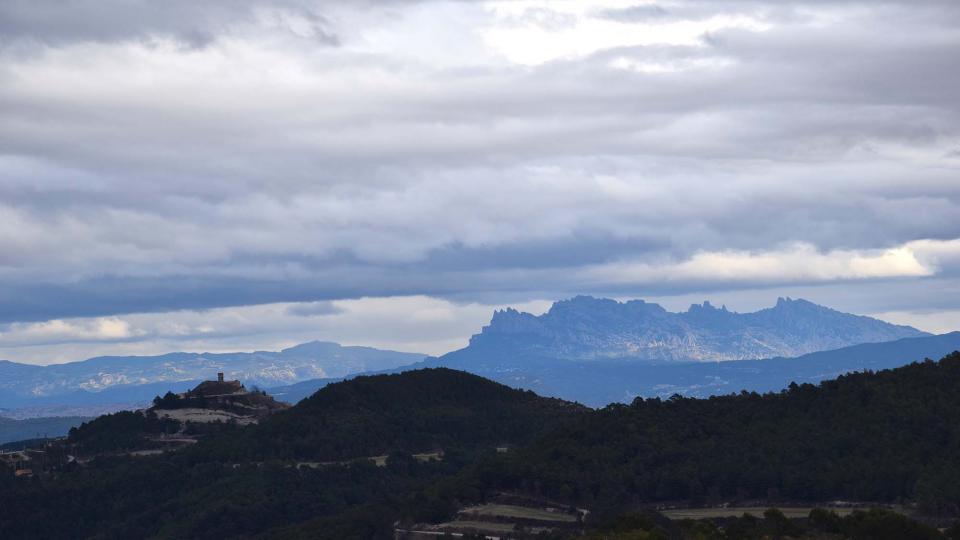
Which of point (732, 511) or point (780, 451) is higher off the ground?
point (780, 451)

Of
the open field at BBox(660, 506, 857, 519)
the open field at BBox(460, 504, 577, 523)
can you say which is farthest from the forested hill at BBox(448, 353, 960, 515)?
the open field at BBox(460, 504, 577, 523)

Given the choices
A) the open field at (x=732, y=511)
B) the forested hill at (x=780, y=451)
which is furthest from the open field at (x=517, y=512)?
the open field at (x=732, y=511)

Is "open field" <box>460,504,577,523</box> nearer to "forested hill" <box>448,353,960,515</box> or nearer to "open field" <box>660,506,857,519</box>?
"forested hill" <box>448,353,960,515</box>

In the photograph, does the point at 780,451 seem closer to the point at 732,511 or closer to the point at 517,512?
the point at 732,511

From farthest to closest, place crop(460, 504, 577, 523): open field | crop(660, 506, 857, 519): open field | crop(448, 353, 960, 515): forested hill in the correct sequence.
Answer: crop(460, 504, 577, 523): open field
crop(448, 353, 960, 515): forested hill
crop(660, 506, 857, 519): open field

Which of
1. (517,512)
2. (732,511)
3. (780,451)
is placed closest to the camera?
(732,511)

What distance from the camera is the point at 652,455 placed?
185000mm

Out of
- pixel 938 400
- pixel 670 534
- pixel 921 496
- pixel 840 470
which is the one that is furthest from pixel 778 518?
pixel 938 400

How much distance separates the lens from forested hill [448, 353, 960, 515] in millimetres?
163875

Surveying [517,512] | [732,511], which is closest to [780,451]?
[732,511]

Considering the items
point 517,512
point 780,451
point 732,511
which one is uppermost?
point 780,451

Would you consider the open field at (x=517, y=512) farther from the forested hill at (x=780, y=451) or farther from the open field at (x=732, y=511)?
the open field at (x=732, y=511)

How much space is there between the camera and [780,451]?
17700 centimetres

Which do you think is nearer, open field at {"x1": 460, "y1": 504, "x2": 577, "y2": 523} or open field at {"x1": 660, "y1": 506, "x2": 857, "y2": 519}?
open field at {"x1": 660, "y1": 506, "x2": 857, "y2": 519}
